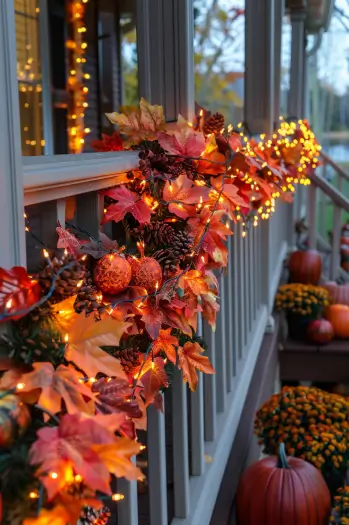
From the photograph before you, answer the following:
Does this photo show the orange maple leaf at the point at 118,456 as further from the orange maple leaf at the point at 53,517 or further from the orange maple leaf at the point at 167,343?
the orange maple leaf at the point at 167,343

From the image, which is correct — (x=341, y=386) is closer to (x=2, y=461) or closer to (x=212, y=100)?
(x=2, y=461)

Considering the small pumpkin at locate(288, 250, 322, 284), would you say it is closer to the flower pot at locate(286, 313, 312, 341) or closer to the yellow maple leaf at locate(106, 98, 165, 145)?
the flower pot at locate(286, 313, 312, 341)

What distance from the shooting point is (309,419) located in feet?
9.52

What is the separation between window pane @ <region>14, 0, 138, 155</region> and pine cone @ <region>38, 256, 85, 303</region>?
116 inches

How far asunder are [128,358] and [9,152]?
0.45 m

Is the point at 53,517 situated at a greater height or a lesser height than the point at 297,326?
greater

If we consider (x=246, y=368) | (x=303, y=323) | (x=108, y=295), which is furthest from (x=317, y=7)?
(x=108, y=295)

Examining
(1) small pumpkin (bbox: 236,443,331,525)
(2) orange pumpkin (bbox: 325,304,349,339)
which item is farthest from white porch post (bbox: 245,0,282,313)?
(2) orange pumpkin (bbox: 325,304,349,339)

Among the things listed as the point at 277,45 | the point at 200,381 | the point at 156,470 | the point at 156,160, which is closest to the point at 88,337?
the point at 156,160

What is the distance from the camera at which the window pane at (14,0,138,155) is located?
14.3 feet

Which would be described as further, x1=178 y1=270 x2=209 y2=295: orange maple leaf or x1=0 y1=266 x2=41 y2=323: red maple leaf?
x1=178 y1=270 x2=209 y2=295: orange maple leaf

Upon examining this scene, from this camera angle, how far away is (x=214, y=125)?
175 centimetres

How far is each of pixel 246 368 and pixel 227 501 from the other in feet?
2.46

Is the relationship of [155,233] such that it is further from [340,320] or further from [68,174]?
[340,320]
